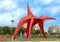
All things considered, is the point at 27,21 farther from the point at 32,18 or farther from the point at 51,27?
the point at 51,27

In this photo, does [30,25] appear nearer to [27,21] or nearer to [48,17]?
[27,21]

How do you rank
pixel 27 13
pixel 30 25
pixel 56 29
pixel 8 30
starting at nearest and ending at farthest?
1. pixel 30 25
2. pixel 27 13
3. pixel 8 30
4. pixel 56 29

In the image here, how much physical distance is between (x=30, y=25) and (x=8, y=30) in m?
55.1

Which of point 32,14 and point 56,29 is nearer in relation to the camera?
point 32,14

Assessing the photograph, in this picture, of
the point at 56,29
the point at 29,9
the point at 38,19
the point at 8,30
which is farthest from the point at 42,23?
the point at 56,29

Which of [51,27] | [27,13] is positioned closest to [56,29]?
[51,27]

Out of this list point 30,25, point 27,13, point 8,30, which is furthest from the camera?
point 8,30

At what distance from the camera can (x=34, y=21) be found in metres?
44.1

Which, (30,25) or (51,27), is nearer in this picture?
(30,25)

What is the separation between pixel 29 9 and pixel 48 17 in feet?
15.6

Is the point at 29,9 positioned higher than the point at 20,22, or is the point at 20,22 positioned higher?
the point at 29,9

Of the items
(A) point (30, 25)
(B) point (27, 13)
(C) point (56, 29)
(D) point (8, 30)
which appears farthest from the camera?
(C) point (56, 29)

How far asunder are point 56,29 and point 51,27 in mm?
5471

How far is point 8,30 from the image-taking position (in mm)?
96812
